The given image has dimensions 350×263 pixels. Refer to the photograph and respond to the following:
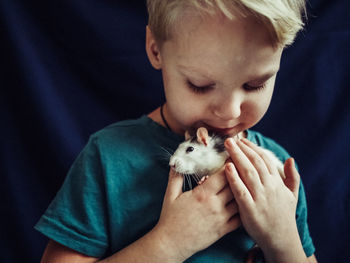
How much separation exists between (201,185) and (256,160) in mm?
175

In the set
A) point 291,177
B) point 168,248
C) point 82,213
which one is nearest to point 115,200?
point 82,213

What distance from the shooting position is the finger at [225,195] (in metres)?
0.90

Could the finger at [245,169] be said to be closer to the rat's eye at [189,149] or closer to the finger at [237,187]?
the finger at [237,187]

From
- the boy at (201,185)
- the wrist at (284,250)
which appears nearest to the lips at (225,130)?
the boy at (201,185)

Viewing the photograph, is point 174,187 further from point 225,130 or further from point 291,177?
point 291,177

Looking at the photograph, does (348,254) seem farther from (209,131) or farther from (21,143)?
(21,143)

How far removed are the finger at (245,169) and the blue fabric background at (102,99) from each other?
807mm

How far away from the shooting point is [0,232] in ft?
4.97

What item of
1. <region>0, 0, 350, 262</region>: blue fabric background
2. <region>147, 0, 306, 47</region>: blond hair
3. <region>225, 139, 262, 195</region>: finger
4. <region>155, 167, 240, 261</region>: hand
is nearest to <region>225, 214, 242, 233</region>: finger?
<region>155, 167, 240, 261</region>: hand

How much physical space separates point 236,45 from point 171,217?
491 mm

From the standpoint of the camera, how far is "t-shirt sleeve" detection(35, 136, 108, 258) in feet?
3.04

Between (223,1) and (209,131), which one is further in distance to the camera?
(209,131)

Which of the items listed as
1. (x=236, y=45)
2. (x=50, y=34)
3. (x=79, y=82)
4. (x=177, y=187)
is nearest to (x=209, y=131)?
(x=177, y=187)

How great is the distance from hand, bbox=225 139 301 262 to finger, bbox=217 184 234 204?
1.4 inches
